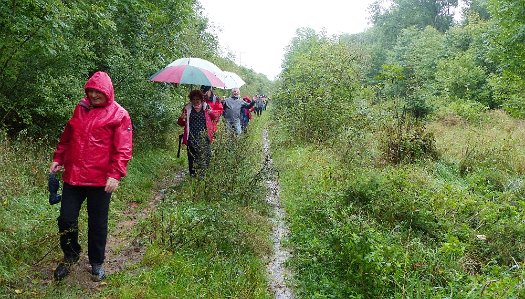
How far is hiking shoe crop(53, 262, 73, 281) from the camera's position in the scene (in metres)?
4.13

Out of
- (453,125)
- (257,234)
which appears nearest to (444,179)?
(257,234)

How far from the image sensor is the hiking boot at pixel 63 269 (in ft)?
13.6

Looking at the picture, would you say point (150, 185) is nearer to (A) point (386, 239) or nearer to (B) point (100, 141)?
(B) point (100, 141)

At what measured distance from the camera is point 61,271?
13.6 feet

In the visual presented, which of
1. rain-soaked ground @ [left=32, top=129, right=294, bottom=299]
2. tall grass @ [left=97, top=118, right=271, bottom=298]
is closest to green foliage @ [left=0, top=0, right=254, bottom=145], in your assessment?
rain-soaked ground @ [left=32, top=129, right=294, bottom=299]

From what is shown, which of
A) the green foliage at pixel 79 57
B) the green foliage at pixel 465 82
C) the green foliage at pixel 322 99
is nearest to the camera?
the green foliage at pixel 79 57

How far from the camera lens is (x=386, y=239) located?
4988 mm

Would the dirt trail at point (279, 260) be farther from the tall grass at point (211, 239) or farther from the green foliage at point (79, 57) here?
the green foliage at point (79, 57)

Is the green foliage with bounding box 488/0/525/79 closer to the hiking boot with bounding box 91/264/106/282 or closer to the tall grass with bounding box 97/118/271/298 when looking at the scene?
the tall grass with bounding box 97/118/271/298

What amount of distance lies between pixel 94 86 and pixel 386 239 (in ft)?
11.7

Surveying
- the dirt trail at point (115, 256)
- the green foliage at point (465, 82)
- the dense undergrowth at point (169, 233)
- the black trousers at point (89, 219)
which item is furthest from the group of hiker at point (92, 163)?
the green foliage at point (465, 82)

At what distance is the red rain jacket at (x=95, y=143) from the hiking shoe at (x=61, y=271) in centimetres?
86

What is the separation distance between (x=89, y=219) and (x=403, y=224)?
3904 mm

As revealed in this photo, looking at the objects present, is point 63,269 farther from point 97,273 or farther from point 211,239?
point 211,239
